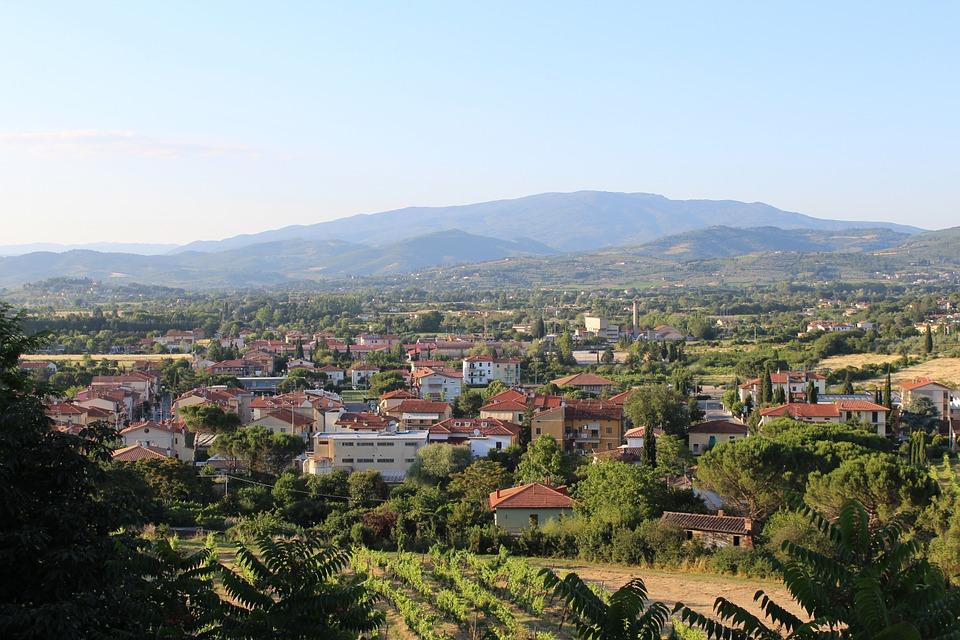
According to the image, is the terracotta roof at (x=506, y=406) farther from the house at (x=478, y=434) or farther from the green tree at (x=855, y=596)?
the green tree at (x=855, y=596)

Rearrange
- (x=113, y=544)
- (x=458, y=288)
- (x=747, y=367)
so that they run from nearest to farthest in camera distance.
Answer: (x=113, y=544), (x=747, y=367), (x=458, y=288)

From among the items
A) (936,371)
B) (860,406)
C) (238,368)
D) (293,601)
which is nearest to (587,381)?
(860,406)

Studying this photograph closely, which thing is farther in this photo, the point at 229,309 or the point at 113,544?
the point at 229,309

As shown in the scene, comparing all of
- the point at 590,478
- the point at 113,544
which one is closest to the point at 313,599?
the point at 113,544

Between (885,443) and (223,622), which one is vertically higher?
(223,622)

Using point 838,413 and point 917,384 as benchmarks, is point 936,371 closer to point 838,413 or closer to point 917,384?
point 917,384

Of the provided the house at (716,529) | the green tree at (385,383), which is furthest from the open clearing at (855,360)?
the house at (716,529)

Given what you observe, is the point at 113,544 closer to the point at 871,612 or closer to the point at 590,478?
the point at 871,612

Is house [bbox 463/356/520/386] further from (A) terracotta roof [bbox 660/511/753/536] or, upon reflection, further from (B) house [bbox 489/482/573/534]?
(A) terracotta roof [bbox 660/511/753/536]
